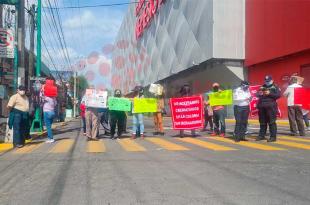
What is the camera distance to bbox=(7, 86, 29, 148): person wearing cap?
12.1m

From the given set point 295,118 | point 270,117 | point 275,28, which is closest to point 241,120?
point 270,117

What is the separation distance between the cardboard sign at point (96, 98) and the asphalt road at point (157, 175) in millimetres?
2684

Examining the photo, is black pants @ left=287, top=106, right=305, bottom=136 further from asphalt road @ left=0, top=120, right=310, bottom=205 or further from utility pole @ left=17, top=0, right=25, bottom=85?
utility pole @ left=17, top=0, right=25, bottom=85

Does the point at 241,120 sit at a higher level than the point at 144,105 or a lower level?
lower

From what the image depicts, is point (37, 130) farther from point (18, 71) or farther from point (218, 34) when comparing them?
point (218, 34)

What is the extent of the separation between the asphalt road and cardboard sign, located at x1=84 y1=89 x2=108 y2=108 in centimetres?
268

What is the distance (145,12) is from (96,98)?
146 feet

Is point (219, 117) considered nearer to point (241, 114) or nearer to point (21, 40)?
point (241, 114)

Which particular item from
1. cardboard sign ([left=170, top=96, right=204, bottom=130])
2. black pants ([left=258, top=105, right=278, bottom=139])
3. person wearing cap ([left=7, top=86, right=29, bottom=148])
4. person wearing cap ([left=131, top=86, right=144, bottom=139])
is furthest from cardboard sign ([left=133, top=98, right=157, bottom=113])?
black pants ([left=258, top=105, right=278, bottom=139])

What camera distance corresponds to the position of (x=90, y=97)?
44.8ft

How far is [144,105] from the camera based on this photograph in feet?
47.3

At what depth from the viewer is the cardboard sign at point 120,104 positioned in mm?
13978

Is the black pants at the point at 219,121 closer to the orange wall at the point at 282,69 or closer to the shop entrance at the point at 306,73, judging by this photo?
the shop entrance at the point at 306,73

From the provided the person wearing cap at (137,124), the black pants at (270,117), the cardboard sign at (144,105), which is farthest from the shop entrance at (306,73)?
the black pants at (270,117)
